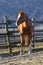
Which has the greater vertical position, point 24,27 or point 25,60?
point 24,27

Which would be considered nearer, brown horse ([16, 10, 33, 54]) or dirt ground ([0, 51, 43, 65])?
dirt ground ([0, 51, 43, 65])

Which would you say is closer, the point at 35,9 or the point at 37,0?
the point at 35,9

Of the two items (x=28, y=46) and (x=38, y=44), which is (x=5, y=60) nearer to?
(x=28, y=46)

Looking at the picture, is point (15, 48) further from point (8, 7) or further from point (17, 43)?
point (8, 7)

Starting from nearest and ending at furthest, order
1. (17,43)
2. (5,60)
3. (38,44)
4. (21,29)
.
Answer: (5,60) → (21,29) → (17,43) → (38,44)

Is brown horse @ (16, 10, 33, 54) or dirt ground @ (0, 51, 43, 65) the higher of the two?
brown horse @ (16, 10, 33, 54)

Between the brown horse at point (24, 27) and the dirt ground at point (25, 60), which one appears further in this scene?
the brown horse at point (24, 27)

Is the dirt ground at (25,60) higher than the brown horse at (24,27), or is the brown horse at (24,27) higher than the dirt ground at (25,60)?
the brown horse at (24,27)

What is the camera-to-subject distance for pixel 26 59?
1162 centimetres

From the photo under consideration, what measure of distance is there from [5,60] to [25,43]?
5.81 ft

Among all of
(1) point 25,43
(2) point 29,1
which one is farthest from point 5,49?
(2) point 29,1

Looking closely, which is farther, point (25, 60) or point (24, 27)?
point (24, 27)

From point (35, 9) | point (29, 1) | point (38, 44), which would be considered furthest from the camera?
point (29, 1)

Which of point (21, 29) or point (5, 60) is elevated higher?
point (21, 29)
